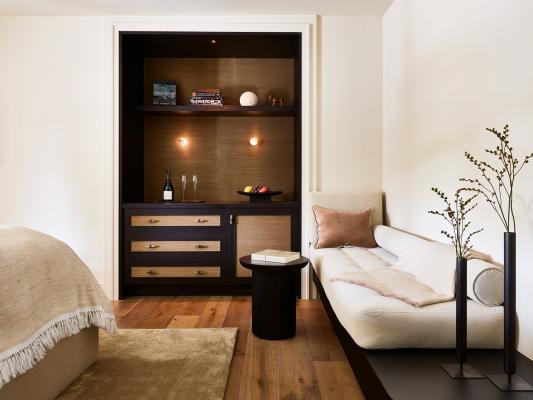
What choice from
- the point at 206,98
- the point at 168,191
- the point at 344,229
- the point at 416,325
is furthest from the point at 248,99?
the point at 416,325

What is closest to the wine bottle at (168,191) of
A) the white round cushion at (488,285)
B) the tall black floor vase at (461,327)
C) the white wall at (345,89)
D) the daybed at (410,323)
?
the white wall at (345,89)

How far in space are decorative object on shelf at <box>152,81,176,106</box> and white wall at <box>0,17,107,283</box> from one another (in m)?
0.50

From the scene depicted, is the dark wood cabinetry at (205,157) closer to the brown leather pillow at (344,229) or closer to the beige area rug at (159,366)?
the brown leather pillow at (344,229)

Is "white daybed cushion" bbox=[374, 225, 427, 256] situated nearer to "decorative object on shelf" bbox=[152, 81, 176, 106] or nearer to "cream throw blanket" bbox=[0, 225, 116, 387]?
"cream throw blanket" bbox=[0, 225, 116, 387]

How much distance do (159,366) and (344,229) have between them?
1.82 m

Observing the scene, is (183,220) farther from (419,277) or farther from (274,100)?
(419,277)

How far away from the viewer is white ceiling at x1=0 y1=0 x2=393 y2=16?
11.4 ft

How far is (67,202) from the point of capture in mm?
3770

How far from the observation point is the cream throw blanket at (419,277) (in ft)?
5.64

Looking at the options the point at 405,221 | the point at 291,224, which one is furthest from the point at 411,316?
the point at 291,224

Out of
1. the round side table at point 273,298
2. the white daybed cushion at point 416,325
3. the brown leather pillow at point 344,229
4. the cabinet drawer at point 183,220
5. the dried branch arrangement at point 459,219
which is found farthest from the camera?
the cabinet drawer at point 183,220

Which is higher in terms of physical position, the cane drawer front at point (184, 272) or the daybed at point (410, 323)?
the daybed at point (410, 323)

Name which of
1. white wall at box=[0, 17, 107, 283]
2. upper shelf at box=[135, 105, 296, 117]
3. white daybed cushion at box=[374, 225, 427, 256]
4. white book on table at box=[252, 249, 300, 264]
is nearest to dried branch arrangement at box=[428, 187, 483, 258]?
white daybed cushion at box=[374, 225, 427, 256]

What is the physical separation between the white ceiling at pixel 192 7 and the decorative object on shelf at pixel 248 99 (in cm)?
72
